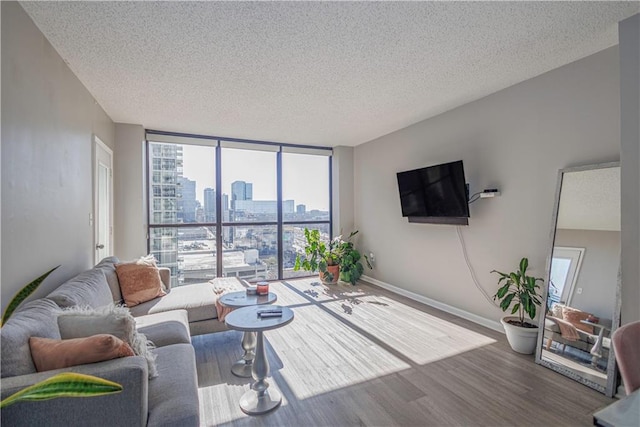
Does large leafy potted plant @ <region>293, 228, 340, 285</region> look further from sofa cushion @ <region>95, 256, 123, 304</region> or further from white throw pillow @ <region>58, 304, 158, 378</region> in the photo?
white throw pillow @ <region>58, 304, 158, 378</region>

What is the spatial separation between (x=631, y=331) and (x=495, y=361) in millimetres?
1560

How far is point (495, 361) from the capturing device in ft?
8.59

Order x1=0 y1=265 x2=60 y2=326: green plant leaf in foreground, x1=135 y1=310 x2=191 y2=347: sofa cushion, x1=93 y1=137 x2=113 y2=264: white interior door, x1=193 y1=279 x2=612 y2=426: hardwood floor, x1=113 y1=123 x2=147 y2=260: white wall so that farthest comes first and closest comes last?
x1=113 y1=123 x2=147 y2=260: white wall, x1=93 y1=137 x2=113 y2=264: white interior door, x1=135 y1=310 x2=191 y2=347: sofa cushion, x1=193 y1=279 x2=612 y2=426: hardwood floor, x1=0 y1=265 x2=60 y2=326: green plant leaf in foreground

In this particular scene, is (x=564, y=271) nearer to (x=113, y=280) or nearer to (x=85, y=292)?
(x=85, y=292)

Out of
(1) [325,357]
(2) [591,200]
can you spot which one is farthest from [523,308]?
(1) [325,357]

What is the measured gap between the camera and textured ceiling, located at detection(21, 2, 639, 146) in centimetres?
190

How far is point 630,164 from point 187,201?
5.27 metres

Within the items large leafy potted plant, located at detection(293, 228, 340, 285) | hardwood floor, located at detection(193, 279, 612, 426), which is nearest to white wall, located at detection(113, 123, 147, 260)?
hardwood floor, located at detection(193, 279, 612, 426)

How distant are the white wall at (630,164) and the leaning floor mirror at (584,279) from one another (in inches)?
8.4

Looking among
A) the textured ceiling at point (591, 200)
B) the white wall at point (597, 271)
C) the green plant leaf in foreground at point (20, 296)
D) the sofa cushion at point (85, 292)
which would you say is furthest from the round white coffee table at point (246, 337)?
the textured ceiling at point (591, 200)

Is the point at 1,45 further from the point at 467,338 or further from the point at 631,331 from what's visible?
the point at 467,338

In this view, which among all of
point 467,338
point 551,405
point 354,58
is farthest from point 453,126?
point 551,405

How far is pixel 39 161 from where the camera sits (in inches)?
79.5

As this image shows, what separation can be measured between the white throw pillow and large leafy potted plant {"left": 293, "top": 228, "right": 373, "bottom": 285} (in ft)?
12.7
